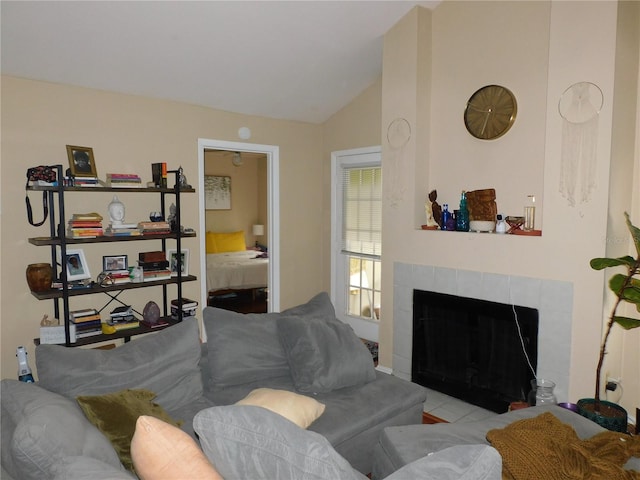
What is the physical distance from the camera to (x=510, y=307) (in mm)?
3297

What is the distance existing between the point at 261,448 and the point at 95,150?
3.23 m

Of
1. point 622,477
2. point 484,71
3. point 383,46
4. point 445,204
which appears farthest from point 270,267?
point 622,477

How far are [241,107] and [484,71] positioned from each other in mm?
2255

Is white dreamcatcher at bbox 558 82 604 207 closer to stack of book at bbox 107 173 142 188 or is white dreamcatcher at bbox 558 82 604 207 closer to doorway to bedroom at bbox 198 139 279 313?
doorway to bedroom at bbox 198 139 279 313

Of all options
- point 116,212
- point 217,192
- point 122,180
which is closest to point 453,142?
point 122,180

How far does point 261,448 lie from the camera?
1.25 metres

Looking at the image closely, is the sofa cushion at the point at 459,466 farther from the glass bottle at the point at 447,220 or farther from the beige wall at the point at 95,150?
the beige wall at the point at 95,150

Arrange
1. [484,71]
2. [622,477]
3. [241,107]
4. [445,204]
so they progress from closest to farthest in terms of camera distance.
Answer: [622,477], [484,71], [445,204], [241,107]

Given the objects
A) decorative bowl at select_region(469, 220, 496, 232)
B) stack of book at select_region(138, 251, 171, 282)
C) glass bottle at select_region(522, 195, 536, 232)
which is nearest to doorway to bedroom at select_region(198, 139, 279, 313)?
stack of book at select_region(138, 251, 171, 282)

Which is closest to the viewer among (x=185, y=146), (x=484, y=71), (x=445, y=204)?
(x=484, y=71)

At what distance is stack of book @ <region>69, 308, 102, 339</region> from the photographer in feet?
11.1

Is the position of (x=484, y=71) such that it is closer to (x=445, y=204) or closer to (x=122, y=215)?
(x=445, y=204)

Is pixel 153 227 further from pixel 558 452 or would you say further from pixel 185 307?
pixel 558 452

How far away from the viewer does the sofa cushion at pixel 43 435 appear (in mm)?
1439
